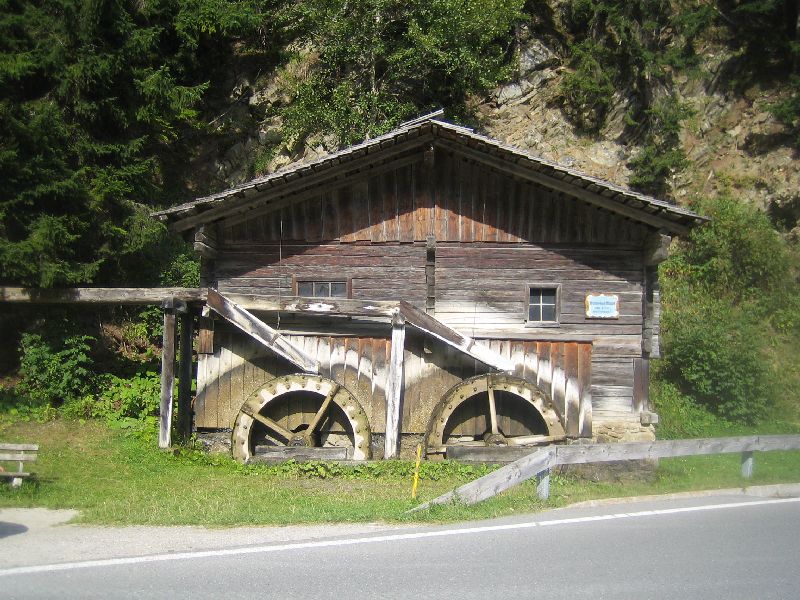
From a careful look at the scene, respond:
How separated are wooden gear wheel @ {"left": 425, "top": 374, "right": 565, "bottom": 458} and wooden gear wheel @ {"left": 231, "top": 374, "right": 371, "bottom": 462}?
49.7 inches

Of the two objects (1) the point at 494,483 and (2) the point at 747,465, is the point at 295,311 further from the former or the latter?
(2) the point at 747,465

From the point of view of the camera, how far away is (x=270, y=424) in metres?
12.1

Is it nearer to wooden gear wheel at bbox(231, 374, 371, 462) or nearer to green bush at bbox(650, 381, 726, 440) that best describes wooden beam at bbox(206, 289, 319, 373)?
wooden gear wheel at bbox(231, 374, 371, 462)

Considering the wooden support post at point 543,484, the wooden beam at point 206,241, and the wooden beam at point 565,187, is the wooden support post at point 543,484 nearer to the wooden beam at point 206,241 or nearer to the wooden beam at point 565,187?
the wooden beam at point 565,187

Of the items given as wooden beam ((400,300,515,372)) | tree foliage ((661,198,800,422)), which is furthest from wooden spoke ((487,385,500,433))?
tree foliage ((661,198,800,422))

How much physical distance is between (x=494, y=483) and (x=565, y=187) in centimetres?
593

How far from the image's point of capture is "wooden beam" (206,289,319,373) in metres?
11.9

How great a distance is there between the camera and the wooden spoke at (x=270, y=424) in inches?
472

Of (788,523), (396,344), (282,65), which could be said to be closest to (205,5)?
(282,65)

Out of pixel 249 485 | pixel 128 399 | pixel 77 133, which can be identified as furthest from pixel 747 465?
pixel 77 133

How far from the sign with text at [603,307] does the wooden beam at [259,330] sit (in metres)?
4.95

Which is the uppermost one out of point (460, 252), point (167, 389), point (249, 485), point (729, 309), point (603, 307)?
point (460, 252)

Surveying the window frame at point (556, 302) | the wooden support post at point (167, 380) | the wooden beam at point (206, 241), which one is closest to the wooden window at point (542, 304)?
the window frame at point (556, 302)

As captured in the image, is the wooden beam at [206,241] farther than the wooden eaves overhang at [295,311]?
Yes
